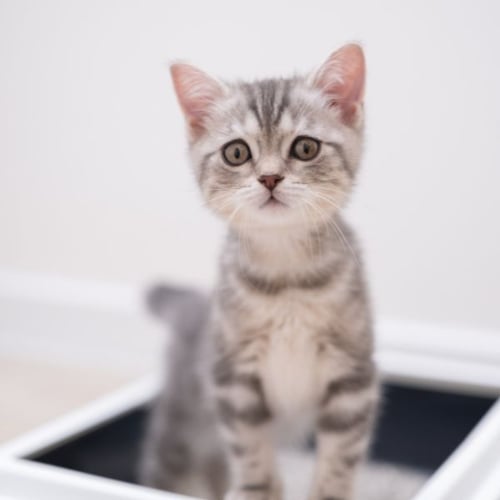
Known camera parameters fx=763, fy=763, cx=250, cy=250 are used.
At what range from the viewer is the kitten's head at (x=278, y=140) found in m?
0.98

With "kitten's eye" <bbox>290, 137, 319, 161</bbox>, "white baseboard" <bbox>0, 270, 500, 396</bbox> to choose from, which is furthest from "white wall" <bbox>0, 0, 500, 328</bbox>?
"kitten's eye" <bbox>290, 137, 319, 161</bbox>

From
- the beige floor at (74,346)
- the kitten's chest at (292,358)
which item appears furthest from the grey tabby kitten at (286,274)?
the beige floor at (74,346)

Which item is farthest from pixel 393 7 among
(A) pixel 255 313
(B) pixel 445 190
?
(A) pixel 255 313

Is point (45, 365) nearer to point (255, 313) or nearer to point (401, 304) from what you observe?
point (401, 304)

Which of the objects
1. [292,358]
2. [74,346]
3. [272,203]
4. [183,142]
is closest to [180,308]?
[183,142]

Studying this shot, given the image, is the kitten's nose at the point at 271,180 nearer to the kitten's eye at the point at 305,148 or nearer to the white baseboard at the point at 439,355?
the kitten's eye at the point at 305,148

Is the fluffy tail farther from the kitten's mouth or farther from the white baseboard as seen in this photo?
the kitten's mouth

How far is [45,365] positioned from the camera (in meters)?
2.02

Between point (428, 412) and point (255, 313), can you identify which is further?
point (428, 412)

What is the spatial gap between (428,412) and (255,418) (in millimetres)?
492

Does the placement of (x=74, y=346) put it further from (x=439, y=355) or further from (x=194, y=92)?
(x=194, y=92)

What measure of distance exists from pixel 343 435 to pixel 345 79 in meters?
0.49

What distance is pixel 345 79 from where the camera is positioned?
1.02m

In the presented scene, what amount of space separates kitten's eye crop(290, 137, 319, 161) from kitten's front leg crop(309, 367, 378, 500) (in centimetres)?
32
